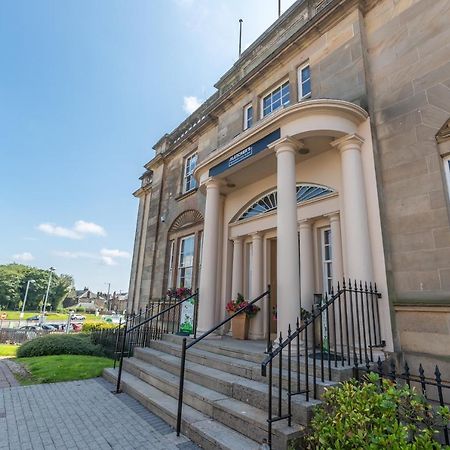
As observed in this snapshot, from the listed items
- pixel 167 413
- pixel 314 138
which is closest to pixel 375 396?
pixel 167 413

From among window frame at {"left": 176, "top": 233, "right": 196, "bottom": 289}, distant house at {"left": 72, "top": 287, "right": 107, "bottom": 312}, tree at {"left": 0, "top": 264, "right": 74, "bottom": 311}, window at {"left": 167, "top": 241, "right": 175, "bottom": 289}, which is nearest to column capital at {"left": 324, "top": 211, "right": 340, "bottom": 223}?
window frame at {"left": 176, "top": 233, "right": 196, "bottom": 289}

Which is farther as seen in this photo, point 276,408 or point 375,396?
point 276,408

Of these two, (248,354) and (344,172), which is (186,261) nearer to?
(248,354)

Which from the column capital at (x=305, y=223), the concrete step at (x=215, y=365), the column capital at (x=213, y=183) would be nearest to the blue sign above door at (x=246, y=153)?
the column capital at (x=213, y=183)

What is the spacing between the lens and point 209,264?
8.13 meters

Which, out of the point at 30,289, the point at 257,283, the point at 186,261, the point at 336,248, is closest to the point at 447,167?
the point at 336,248

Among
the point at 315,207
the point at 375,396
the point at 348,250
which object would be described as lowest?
the point at 375,396

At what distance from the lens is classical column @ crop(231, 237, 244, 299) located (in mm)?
8977

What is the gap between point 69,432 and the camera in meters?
4.15

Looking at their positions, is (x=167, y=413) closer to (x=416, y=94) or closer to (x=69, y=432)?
(x=69, y=432)

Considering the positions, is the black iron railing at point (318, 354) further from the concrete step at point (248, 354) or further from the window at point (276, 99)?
the window at point (276, 99)

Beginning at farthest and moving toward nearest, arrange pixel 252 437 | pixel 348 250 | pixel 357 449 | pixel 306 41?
1. pixel 306 41
2. pixel 348 250
3. pixel 252 437
4. pixel 357 449

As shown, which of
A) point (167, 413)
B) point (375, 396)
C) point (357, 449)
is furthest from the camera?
point (167, 413)

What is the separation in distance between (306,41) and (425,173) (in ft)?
16.9
